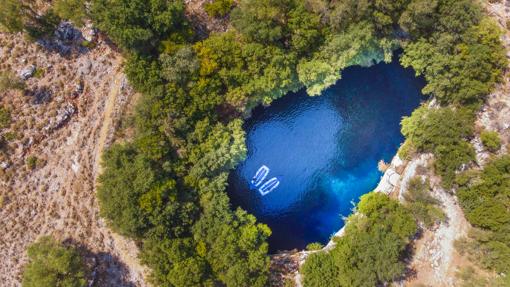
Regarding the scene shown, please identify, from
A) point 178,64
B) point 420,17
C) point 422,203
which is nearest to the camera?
point 178,64

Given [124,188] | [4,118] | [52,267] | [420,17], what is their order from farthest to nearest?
[4,118]
[420,17]
[124,188]
[52,267]

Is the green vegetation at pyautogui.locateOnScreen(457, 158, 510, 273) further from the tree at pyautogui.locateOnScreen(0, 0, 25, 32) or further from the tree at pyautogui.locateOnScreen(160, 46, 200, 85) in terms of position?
the tree at pyautogui.locateOnScreen(0, 0, 25, 32)

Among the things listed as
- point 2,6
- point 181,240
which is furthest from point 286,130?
point 2,6

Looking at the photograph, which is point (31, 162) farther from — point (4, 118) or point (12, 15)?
point (12, 15)

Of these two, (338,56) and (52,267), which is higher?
(338,56)

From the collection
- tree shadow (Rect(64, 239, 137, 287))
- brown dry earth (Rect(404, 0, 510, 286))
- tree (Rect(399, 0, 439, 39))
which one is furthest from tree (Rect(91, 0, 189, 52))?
brown dry earth (Rect(404, 0, 510, 286))

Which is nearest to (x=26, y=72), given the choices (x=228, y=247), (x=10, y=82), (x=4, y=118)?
(x=10, y=82)
